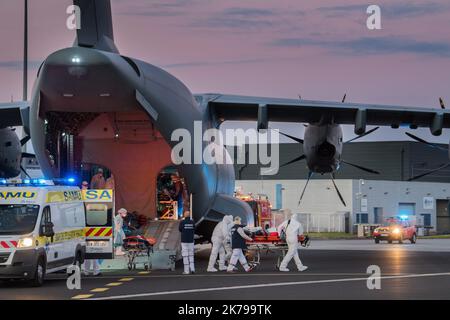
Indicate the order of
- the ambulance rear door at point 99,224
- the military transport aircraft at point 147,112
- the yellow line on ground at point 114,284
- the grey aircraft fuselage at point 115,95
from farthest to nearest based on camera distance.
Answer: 1. the military transport aircraft at point 147,112
2. the ambulance rear door at point 99,224
3. the grey aircraft fuselage at point 115,95
4. the yellow line on ground at point 114,284

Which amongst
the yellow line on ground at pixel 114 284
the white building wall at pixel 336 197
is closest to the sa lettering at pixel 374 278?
the yellow line on ground at pixel 114 284

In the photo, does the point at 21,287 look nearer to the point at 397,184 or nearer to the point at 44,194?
the point at 44,194

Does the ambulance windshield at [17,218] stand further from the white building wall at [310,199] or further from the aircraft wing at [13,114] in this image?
the white building wall at [310,199]

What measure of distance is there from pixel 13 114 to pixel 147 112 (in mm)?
7586

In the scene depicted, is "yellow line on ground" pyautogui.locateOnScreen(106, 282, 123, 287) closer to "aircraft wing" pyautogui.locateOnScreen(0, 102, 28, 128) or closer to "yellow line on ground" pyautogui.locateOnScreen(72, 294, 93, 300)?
"yellow line on ground" pyautogui.locateOnScreen(72, 294, 93, 300)

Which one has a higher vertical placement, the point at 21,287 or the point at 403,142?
the point at 403,142

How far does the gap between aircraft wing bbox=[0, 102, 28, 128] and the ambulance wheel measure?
10.2 meters

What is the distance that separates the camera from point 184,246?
87.1 ft

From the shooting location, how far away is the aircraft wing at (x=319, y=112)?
32312 mm

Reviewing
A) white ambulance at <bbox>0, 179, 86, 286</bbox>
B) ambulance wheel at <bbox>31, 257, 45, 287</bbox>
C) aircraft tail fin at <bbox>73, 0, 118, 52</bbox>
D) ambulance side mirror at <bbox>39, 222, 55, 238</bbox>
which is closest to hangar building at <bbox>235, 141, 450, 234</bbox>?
aircraft tail fin at <bbox>73, 0, 118, 52</bbox>

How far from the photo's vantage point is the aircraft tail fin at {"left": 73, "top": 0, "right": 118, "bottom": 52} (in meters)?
25.9

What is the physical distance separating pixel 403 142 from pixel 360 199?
6.82 meters

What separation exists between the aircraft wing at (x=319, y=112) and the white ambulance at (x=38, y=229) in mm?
8840
